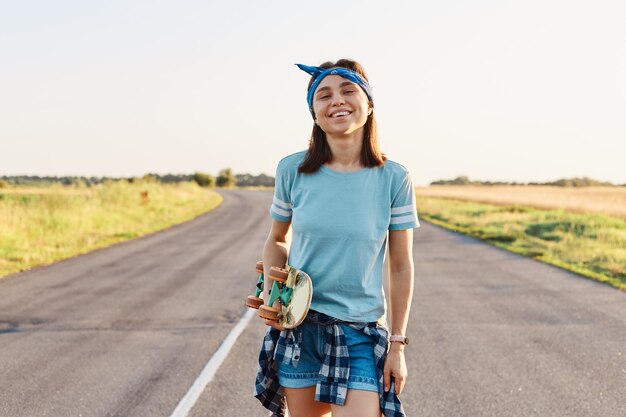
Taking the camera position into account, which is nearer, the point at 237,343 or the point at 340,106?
the point at 340,106

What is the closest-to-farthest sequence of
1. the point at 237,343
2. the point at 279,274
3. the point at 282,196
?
the point at 279,274, the point at 282,196, the point at 237,343

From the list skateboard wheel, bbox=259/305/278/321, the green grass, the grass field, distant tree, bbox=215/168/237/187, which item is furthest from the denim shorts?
distant tree, bbox=215/168/237/187

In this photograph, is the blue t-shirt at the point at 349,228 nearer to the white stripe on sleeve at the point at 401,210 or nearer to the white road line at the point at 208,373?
the white stripe on sleeve at the point at 401,210

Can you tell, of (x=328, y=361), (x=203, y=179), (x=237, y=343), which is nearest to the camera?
(x=328, y=361)

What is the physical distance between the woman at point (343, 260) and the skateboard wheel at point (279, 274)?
7 cm

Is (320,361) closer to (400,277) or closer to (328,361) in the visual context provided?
(328,361)

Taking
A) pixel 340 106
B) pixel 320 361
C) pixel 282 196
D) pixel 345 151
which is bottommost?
pixel 320 361

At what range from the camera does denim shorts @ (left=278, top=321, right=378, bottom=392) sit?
98.9 inches

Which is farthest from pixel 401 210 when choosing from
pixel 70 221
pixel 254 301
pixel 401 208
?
pixel 70 221

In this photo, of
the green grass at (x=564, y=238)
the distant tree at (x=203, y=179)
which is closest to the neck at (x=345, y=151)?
the green grass at (x=564, y=238)

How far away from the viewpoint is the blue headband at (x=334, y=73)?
2623 millimetres

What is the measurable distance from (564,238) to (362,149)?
58.7 feet

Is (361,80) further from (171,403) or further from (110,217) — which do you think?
(110,217)

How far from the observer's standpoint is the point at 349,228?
2547 mm
